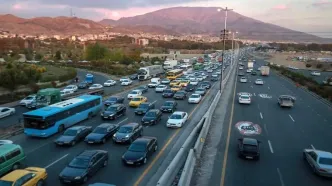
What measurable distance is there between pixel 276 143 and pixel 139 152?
10.5 meters

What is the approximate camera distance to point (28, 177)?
13250 millimetres

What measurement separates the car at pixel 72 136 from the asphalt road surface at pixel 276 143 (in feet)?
31.6

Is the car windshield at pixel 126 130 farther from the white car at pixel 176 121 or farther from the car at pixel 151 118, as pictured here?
the white car at pixel 176 121

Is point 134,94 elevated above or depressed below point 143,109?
below

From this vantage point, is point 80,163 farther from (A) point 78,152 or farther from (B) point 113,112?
(B) point 113,112

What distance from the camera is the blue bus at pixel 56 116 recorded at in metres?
21.8

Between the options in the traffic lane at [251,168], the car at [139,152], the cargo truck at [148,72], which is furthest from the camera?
the cargo truck at [148,72]

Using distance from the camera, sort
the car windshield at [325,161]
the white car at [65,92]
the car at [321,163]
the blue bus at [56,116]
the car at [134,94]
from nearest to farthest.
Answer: the car at [321,163]
the car windshield at [325,161]
the blue bus at [56,116]
the car at [134,94]
the white car at [65,92]

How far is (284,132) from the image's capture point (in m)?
24.1

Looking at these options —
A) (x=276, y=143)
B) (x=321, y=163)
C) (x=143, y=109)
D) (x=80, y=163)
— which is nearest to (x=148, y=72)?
(x=143, y=109)

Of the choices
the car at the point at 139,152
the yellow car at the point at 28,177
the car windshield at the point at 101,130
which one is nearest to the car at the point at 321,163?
the car at the point at 139,152

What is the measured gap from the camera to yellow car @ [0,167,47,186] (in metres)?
12.7

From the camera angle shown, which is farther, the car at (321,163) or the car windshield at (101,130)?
the car windshield at (101,130)

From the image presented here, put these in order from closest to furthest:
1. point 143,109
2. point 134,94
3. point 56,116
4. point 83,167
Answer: point 83,167 → point 56,116 → point 143,109 → point 134,94
